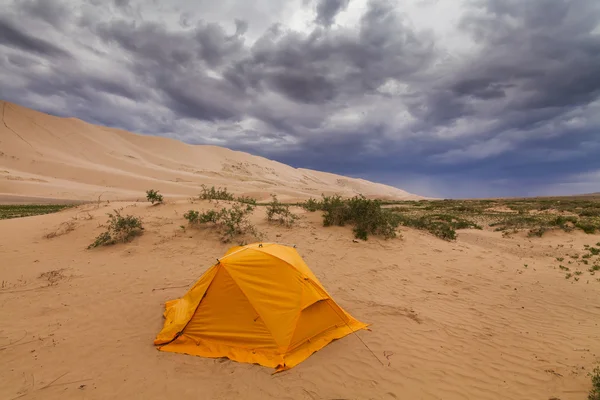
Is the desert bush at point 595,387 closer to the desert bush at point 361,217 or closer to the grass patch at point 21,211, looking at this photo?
the desert bush at point 361,217

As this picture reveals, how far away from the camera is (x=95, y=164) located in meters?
54.4

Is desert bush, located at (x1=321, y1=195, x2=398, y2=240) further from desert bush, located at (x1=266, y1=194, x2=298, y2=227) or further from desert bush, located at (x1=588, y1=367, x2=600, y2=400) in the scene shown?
desert bush, located at (x1=588, y1=367, x2=600, y2=400)

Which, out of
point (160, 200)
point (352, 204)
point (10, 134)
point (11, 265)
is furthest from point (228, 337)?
point (10, 134)

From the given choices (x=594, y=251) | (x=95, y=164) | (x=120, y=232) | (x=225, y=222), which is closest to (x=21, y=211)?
(x=120, y=232)

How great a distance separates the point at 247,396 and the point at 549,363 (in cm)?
508

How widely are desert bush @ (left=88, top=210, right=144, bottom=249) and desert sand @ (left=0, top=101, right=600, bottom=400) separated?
0.31 meters

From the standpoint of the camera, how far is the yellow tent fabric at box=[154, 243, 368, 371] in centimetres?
536

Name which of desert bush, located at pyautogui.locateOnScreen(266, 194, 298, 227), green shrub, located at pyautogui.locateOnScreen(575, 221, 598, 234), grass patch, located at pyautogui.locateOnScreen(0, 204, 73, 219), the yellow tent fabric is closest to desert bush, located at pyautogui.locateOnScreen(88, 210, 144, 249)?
desert bush, located at pyautogui.locateOnScreen(266, 194, 298, 227)

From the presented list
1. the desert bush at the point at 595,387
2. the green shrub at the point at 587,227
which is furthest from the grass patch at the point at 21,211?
the green shrub at the point at 587,227

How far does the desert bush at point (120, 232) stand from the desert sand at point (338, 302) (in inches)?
12.1

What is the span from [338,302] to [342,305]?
0.64ft

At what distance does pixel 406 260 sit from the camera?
11.0m

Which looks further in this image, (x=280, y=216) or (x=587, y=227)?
(x=587, y=227)

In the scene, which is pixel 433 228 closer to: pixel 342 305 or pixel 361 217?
pixel 361 217
